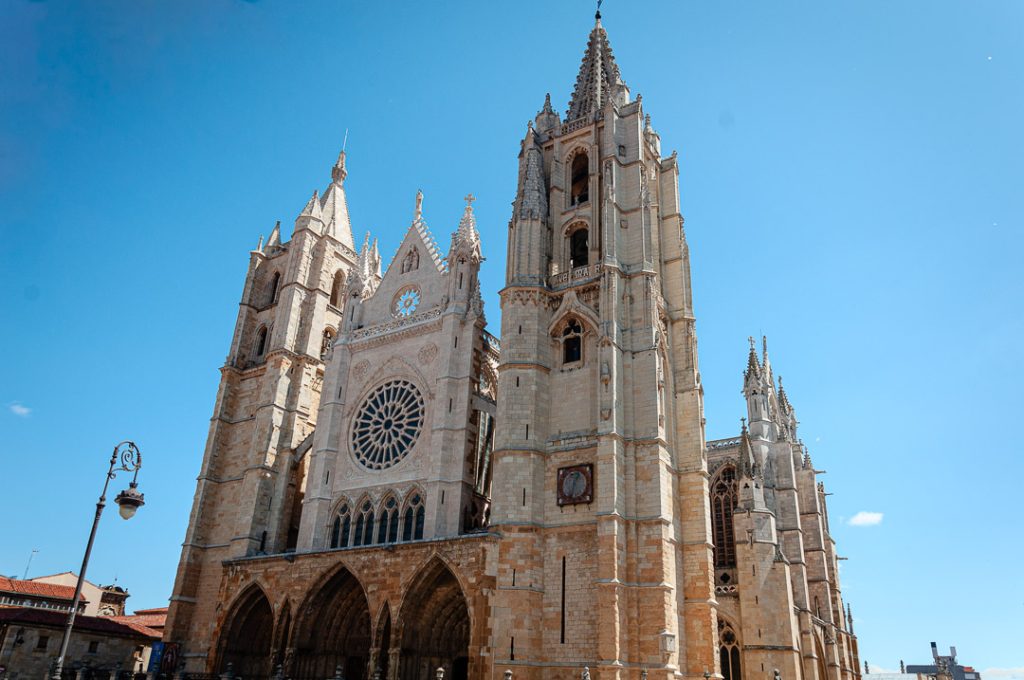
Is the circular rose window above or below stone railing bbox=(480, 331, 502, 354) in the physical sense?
below

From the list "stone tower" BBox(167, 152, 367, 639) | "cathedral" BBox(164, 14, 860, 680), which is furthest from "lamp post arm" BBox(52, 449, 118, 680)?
"stone tower" BBox(167, 152, 367, 639)

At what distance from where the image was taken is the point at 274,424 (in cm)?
3516

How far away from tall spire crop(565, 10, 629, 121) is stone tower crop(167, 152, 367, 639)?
13436 mm

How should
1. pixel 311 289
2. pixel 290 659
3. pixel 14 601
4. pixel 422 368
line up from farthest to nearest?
pixel 311 289 → pixel 14 601 → pixel 422 368 → pixel 290 659

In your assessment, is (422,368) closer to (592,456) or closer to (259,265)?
(592,456)

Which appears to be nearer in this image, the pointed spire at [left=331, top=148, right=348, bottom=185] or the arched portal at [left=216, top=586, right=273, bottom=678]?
the arched portal at [left=216, top=586, right=273, bottom=678]

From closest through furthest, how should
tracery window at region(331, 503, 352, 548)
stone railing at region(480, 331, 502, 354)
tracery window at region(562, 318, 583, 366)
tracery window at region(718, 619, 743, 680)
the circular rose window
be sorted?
tracery window at region(562, 318, 583, 366)
tracery window at region(331, 503, 352, 548)
the circular rose window
tracery window at region(718, 619, 743, 680)
stone railing at region(480, 331, 502, 354)

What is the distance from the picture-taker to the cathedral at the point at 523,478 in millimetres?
24219

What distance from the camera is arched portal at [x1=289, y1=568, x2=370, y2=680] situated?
91.6 ft

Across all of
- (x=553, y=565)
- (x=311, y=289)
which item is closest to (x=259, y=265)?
(x=311, y=289)

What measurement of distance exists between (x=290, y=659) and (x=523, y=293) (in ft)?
52.1

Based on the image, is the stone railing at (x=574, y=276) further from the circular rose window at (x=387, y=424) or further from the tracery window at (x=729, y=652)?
the tracery window at (x=729, y=652)

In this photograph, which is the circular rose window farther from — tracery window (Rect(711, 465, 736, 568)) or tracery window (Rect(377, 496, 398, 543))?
tracery window (Rect(711, 465, 736, 568))

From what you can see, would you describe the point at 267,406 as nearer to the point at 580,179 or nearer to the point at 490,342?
the point at 490,342
